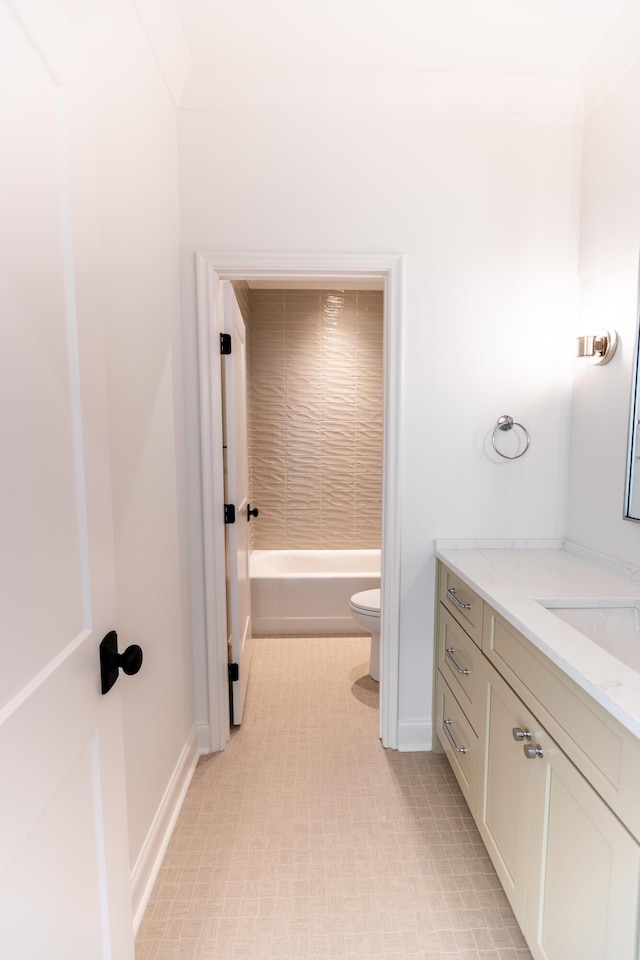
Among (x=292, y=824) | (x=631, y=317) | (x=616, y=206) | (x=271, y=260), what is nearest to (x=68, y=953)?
(x=292, y=824)

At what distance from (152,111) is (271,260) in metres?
0.59

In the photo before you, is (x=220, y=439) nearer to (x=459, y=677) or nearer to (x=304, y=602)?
(x=459, y=677)

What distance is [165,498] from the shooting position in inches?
68.2

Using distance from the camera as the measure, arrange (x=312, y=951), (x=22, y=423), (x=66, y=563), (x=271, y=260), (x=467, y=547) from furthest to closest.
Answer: (x=467, y=547), (x=271, y=260), (x=312, y=951), (x=66, y=563), (x=22, y=423)

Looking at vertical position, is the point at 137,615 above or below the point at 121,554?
below

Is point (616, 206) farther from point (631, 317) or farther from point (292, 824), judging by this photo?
point (292, 824)

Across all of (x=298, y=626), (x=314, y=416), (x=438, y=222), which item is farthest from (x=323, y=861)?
(x=314, y=416)

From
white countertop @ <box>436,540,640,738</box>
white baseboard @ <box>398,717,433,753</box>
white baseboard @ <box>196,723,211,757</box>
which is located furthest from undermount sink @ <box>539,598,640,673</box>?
white baseboard @ <box>196,723,211,757</box>

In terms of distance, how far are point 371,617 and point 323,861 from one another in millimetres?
1212

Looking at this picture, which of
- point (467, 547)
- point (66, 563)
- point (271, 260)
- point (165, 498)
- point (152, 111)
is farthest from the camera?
point (467, 547)

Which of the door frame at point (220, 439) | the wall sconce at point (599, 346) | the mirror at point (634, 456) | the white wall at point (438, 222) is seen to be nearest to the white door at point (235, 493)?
the door frame at point (220, 439)

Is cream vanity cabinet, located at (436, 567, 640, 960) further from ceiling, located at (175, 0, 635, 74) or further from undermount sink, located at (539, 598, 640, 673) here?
Result: ceiling, located at (175, 0, 635, 74)

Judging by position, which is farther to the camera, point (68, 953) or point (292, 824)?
point (292, 824)

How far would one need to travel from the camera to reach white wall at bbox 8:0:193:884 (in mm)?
1208
